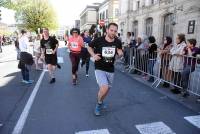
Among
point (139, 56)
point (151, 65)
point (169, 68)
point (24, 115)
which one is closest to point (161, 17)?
point (139, 56)

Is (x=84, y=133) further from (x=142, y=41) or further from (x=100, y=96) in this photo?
(x=142, y=41)

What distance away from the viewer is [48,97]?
23.7ft

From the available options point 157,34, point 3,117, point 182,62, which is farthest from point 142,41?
point 157,34

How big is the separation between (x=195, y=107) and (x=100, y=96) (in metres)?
2.44

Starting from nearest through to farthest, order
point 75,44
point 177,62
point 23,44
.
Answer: point 177,62, point 23,44, point 75,44

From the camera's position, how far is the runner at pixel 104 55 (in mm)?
5617

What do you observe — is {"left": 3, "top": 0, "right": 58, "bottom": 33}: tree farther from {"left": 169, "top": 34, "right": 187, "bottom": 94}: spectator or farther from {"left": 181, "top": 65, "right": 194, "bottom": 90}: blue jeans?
{"left": 181, "top": 65, "right": 194, "bottom": 90}: blue jeans

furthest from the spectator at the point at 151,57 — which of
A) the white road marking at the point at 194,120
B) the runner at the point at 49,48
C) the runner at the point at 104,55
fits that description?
the runner at the point at 104,55

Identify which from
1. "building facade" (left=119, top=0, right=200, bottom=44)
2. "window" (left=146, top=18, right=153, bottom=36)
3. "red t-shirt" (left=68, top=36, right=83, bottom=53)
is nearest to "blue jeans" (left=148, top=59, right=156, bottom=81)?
"red t-shirt" (left=68, top=36, right=83, bottom=53)

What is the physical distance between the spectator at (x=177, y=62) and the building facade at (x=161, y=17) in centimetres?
456

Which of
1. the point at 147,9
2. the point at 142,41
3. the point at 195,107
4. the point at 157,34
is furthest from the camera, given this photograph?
the point at 147,9

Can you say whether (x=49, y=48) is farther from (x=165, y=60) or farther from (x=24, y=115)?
(x=165, y=60)

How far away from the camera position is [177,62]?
7.76 meters

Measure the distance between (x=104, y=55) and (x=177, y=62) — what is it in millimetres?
3057
